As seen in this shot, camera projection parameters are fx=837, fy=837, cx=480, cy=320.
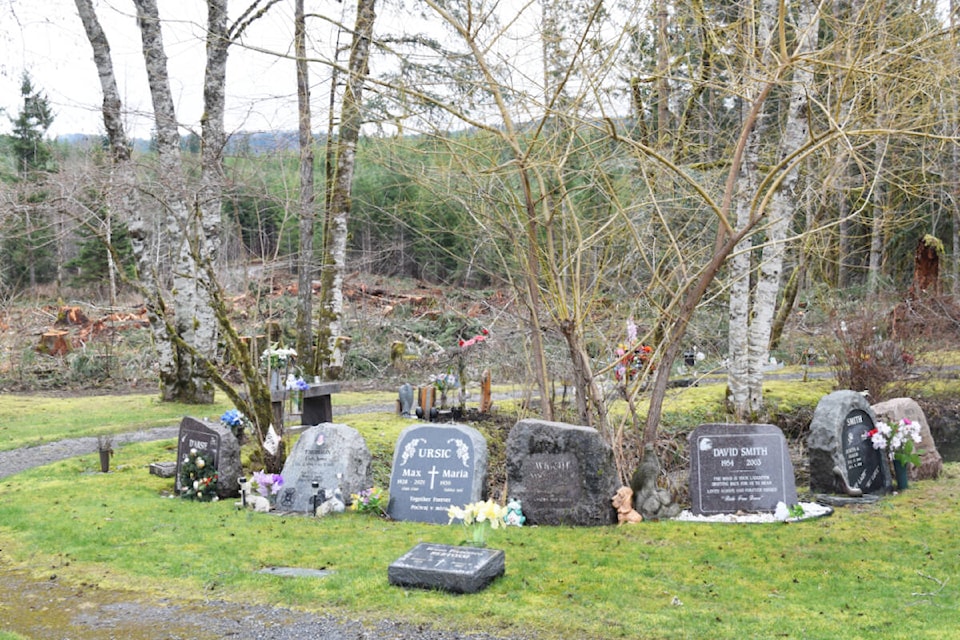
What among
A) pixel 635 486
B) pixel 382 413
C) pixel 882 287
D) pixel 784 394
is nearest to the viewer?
pixel 635 486

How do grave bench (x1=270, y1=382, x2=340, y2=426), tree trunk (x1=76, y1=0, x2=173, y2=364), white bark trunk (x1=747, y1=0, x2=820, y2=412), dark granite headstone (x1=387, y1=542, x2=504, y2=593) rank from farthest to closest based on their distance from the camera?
tree trunk (x1=76, y1=0, x2=173, y2=364), grave bench (x1=270, y1=382, x2=340, y2=426), white bark trunk (x1=747, y1=0, x2=820, y2=412), dark granite headstone (x1=387, y1=542, x2=504, y2=593)

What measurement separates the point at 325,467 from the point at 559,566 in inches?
130

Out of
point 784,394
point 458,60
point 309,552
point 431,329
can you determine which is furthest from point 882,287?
point 309,552

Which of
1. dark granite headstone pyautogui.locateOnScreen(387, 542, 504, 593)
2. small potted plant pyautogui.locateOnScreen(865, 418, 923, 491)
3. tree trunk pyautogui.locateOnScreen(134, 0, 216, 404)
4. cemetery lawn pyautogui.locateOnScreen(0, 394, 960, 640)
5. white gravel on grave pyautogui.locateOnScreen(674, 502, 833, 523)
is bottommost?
white gravel on grave pyautogui.locateOnScreen(674, 502, 833, 523)

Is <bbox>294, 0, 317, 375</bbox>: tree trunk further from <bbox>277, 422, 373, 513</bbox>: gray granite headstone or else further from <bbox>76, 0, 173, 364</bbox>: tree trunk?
<bbox>277, 422, 373, 513</bbox>: gray granite headstone

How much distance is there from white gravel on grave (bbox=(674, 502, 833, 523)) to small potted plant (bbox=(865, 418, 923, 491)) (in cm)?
148

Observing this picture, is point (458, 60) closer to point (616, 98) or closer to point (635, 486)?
point (616, 98)

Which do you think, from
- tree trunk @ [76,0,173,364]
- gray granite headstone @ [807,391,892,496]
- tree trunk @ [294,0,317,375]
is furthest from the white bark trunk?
tree trunk @ [76,0,173,364]

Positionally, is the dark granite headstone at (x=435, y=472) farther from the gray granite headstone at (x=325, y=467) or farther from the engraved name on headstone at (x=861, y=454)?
the engraved name on headstone at (x=861, y=454)

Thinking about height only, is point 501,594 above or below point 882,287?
below

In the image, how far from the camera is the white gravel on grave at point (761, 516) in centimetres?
796

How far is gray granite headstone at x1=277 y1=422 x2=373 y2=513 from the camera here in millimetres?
8609

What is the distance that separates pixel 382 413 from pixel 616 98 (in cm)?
761

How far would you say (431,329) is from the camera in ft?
80.5
